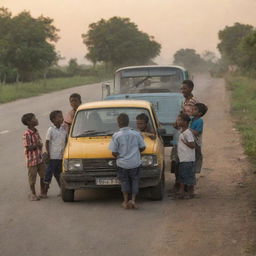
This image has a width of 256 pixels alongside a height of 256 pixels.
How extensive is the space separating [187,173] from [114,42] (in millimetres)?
85061

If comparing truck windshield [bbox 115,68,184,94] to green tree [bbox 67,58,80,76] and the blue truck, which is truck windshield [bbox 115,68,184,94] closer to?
the blue truck

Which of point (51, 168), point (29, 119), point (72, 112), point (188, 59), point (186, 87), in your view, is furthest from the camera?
point (188, 59)

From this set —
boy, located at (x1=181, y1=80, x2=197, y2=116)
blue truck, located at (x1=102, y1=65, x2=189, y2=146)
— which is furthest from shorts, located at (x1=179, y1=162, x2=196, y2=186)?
blue truck, located at (x1=102, y1=65, x2=189, y2=146)

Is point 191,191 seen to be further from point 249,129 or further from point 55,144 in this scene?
point 249,129

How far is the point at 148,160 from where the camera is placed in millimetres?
9234

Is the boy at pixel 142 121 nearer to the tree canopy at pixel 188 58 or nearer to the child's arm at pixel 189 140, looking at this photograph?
the child's arm at pixel 189 140

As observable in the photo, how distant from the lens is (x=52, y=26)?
2181 inches

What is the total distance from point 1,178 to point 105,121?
250cm

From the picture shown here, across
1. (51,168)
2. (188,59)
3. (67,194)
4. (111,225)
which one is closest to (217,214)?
(111,225)

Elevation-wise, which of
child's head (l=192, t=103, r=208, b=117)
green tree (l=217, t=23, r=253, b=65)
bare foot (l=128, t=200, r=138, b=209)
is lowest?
bare foot (l=128, t=200, r=138, b=209)

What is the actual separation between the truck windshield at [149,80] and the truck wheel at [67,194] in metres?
6.97

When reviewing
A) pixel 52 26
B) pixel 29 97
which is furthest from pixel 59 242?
pixel 52 26

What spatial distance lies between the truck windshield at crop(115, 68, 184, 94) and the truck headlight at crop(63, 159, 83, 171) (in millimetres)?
7042

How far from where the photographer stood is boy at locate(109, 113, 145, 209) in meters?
8.95
